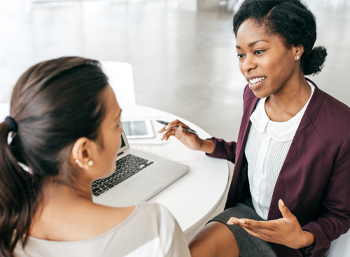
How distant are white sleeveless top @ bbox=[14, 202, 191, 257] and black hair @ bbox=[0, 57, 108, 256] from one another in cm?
5

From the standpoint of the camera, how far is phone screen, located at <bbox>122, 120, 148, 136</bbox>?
1666 mm

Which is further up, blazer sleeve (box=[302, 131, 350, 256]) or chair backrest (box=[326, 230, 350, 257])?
blazer sleeve (box=[302, 131, 350, 256])

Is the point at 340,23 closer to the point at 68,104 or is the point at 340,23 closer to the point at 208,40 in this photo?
the point at 208,40

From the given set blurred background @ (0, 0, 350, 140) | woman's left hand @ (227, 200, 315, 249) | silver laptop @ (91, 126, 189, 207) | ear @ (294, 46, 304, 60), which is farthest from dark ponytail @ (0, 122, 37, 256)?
blurred background @ (0, 0, 350, 140)

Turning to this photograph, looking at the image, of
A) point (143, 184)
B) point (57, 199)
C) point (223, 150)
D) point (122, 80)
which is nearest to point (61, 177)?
point (57, 199)

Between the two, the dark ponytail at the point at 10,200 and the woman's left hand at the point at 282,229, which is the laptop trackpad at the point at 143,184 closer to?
the woman's left hand at the point at 282,229

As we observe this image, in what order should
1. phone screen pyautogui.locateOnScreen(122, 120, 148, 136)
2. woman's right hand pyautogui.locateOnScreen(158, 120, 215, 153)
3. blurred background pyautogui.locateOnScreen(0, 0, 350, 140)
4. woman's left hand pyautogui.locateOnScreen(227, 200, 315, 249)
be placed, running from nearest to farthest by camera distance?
woman's left hand pyautogui.locateOnScreen(227, 200, 315, 249) < woman's right hand pyautogui.locateOnScreen(158, 120, 215, 153) < phone screen pyautogui.locateOnScreen(122, 120, 148, 136) < blurred background pyautogui.locateOnScreen(0, 0, 350, 140)

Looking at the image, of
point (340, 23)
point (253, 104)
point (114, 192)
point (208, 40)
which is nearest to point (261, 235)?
point (114, 192)

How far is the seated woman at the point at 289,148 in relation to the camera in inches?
46.3

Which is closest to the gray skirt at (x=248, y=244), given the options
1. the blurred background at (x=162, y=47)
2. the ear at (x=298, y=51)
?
the ear at (x=298, y=51)

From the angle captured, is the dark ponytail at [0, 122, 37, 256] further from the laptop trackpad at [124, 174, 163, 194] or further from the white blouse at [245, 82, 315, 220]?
the white blouse at [245, 82, 315, 220]

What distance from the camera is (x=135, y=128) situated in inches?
67.1

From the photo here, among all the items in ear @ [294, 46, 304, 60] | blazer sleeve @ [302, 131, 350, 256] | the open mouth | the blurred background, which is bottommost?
the blurred background

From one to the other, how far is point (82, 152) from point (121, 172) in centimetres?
60
